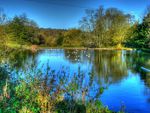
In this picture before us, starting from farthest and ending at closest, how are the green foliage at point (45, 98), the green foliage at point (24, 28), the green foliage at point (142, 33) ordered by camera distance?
the green foliage at point (24, 28) < the green foliage at point (142, 33) < the green foliage at point (45, 98)

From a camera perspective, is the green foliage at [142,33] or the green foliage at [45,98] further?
the green foliage at [142,33]

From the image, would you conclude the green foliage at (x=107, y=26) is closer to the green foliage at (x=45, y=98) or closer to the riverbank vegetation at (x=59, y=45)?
the riverbank vegetation at (x=59, y=45)

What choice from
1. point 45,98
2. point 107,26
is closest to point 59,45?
point 107,26

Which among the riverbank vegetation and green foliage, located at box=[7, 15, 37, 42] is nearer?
the riverbank vegetation

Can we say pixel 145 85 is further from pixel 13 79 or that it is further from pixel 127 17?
pixel 127 17

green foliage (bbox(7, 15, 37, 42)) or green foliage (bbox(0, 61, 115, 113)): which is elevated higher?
green foliage (bbox(7, 15, 37, 42))

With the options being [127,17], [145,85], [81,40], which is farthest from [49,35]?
[145,85]

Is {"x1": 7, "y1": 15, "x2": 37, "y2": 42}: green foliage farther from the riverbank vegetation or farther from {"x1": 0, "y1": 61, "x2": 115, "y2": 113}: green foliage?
{"x1": 0, "y1": 61, "x2": 115, "y2": 113}: green foliage

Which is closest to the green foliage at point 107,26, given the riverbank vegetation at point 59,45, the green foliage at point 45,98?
the riverbank vegetation at point 59,45

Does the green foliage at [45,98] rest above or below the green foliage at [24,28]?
below

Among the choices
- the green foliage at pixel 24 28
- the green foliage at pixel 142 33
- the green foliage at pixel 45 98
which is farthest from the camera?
the green foliage at pixel 24 28

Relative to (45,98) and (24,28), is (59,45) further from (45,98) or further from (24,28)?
(45,98)

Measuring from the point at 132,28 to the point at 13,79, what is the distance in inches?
2094

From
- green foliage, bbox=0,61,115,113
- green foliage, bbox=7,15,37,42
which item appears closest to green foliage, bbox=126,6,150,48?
green foliage, bbox=7,15,37,42
